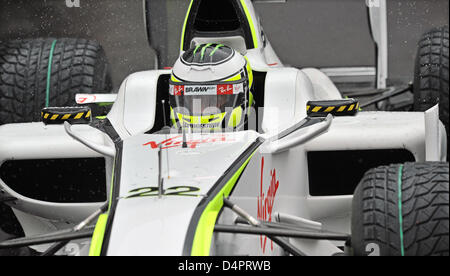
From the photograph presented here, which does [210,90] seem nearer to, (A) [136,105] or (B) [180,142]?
(B) [180,142]

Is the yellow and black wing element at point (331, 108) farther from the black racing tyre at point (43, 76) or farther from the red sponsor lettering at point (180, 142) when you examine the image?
the black racing tyre at point (43, 76)

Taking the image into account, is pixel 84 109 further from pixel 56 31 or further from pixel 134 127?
pixel 56 31

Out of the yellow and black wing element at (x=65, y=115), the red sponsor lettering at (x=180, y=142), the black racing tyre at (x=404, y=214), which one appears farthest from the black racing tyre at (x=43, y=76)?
the black racing tyre at (x=404, y=214)

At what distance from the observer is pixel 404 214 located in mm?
3352

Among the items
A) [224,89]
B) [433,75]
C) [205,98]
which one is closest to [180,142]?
[205,98]

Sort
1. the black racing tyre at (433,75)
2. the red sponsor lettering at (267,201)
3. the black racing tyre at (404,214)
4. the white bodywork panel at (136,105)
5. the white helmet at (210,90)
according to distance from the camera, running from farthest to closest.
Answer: the black racing tyre at (433,75), the white bodywork panel at (136,105), the white helmet at (210,90), the red sponsor lettering at (267,201), the black racing tyre at (404,214)

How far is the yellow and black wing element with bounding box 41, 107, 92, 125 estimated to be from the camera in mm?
4746

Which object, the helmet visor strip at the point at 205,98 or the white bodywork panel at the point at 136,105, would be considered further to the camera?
the white bodywork panel at the point at 136,105

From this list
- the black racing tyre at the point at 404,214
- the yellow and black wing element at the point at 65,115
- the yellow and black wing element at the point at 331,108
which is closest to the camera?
the black racing tyre at the point at 404,214

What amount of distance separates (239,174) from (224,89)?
3.07 feet

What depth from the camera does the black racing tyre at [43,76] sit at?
648cm

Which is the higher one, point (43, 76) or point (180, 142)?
point (43, 76)

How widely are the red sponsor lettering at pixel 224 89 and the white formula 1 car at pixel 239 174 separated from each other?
334mm
